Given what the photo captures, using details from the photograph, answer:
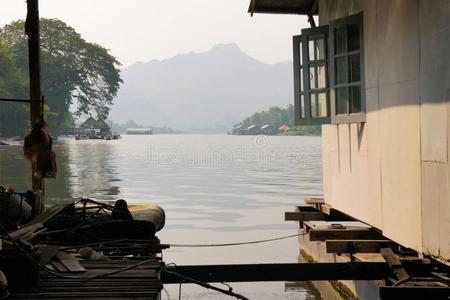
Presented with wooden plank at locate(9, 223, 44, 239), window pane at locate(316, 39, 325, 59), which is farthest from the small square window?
wooden plank at locate(9, 223, 44, 239)

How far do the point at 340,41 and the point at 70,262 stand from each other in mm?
6950

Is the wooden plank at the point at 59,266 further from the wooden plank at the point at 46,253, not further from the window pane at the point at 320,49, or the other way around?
the window pane at the point at 320,49

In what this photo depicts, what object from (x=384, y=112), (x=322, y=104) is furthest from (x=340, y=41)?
(x=384, y=112)

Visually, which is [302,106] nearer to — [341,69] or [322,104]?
[322,104]

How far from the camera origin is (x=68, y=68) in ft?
395

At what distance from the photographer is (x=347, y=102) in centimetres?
1202

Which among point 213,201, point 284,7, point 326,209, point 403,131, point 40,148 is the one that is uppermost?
point 284,7

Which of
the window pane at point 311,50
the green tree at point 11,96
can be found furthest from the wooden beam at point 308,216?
the green tree at point 11,96

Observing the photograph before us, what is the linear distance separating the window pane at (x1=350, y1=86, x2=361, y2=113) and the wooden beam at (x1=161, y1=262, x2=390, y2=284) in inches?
133

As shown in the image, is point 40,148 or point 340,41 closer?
point 40,148

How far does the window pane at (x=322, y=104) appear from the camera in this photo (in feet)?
42.8

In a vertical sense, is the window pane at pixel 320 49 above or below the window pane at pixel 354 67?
above

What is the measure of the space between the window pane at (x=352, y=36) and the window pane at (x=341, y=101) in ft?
2.38

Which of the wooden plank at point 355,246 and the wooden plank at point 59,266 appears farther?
the wooden plank at point 355,246
